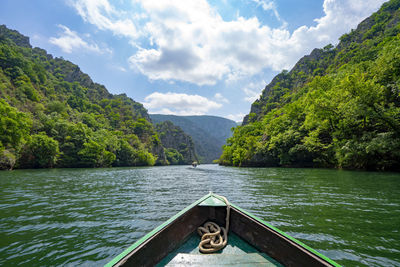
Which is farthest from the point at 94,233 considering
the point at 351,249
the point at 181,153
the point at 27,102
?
the point at 181,153

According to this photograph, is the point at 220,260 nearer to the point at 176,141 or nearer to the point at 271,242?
the point at 271,242

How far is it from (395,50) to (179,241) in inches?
1156

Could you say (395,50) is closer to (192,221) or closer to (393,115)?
(393,115)

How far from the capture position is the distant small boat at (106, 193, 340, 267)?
2.62m

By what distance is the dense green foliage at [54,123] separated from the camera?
35719 millimetres

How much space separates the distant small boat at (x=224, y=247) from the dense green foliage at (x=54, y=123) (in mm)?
43256

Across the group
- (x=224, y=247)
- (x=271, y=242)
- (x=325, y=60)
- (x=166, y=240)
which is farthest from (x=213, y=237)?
(x=325, y=60)

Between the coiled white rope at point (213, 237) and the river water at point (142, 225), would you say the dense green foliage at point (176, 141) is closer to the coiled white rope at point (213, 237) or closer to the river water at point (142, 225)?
the river water at point (142, 225)

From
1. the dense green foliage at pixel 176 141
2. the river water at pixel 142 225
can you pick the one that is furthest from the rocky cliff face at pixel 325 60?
the river water at pixel 142 225

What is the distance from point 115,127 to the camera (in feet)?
324

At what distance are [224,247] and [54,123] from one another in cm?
6122

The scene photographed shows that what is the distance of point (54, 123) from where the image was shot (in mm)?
49281

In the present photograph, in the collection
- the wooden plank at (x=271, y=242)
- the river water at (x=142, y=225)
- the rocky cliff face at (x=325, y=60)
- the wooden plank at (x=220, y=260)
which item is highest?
the rocky cliff face at (x=325, y=60)

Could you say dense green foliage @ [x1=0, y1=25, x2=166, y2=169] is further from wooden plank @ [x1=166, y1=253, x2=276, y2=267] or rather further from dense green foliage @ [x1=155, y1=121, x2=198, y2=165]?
dense green foliage @ [x1=155, y1=121, x2=198, y2=165]
